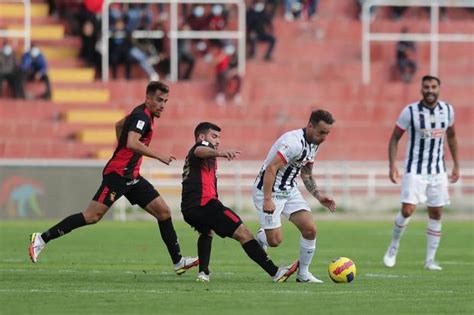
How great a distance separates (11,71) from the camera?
1384 inches

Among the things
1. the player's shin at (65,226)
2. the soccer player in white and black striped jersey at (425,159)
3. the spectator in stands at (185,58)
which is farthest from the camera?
the spectator in stands at (185,58)

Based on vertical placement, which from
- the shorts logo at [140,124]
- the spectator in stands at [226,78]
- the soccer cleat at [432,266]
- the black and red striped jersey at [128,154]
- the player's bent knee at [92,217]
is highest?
the spectator in stands at [226,78]

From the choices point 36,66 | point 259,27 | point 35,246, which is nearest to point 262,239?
point 35,246

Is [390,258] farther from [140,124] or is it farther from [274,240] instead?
[140,124]

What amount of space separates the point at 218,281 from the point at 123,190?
5.18 ft

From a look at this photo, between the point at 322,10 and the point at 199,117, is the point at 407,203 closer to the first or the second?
the point at 199,117

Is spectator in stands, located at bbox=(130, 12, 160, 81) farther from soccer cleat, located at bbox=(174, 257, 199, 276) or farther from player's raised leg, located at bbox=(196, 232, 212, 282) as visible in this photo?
player's raised leg, located at bbox=(196, 232, 212, 282)

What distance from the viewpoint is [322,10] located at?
41.0 meters

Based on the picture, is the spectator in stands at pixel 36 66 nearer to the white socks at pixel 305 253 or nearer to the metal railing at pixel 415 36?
the metal railing at pixel 415 36

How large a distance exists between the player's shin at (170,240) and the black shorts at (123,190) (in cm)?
33

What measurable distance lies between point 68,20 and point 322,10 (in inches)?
312

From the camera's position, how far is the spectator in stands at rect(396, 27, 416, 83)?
127 ft

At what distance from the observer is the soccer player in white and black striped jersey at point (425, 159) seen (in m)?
17.3

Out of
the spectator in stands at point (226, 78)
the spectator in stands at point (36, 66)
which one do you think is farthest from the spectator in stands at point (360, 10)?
the spectator in stands at point (36, 66)
